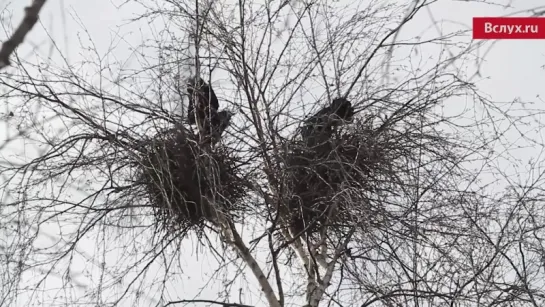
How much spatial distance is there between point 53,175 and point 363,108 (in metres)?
0.77

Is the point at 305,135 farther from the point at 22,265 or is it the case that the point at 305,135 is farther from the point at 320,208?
the point at 22,265

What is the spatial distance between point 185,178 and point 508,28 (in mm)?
947

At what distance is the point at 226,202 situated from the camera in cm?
152

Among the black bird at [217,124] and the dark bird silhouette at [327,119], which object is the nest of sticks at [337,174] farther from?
the black bird at [217,124]

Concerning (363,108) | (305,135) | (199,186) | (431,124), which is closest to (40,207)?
(199,186)

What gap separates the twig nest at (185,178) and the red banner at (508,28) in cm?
72

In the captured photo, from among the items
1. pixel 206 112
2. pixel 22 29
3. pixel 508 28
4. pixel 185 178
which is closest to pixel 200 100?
pixel 206 112

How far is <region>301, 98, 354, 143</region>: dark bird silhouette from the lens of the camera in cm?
153

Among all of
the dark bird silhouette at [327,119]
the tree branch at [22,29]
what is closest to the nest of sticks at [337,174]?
the dark bird silhouette at [327,119]

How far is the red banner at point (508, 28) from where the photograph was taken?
5.43 ft

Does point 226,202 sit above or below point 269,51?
below

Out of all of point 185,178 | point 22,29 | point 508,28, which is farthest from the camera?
point 508,28

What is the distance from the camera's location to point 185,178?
1.47m

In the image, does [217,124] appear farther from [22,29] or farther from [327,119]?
[22,29]
